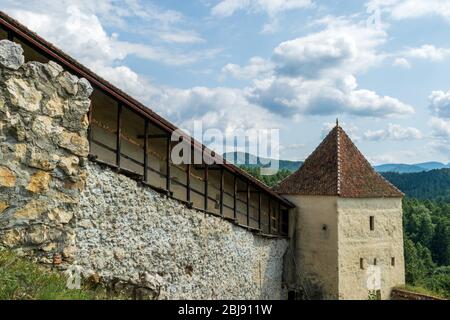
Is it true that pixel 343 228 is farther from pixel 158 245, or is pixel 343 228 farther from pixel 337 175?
pixel 158 245

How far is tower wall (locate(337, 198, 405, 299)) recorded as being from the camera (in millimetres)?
18578

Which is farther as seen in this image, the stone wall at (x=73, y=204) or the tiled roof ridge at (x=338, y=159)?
the tiled roof ridge at (x=338, y=159)

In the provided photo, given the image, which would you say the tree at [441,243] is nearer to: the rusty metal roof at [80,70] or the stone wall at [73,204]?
the stone wall at [73,204]

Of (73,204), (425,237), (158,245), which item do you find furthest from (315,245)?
(425,237)

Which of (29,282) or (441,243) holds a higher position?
(29,282)

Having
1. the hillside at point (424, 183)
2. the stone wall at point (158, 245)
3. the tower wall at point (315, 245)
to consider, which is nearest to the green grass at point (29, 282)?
the stone wall at point (158, 245)

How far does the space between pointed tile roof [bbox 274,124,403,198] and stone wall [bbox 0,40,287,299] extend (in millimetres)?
8314

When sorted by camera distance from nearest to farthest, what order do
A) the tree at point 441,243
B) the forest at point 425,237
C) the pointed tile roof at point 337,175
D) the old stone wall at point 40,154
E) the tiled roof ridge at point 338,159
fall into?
the old stone wall at point 40,154 < the tiled roof ridge at point 338,159 < the pointed tile roof at point 337,175 < the forest at point 425,237 < the tree at point 441,243

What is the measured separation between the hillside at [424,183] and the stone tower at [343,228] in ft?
442

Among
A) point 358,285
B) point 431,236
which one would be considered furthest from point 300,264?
point 431,236

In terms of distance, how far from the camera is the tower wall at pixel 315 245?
18562 millimetres

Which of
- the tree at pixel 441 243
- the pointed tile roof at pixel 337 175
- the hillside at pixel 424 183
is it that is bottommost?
the tree at pixel 441 243

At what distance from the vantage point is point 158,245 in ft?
37.0

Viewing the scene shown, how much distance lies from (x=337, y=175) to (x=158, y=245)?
412 inches
